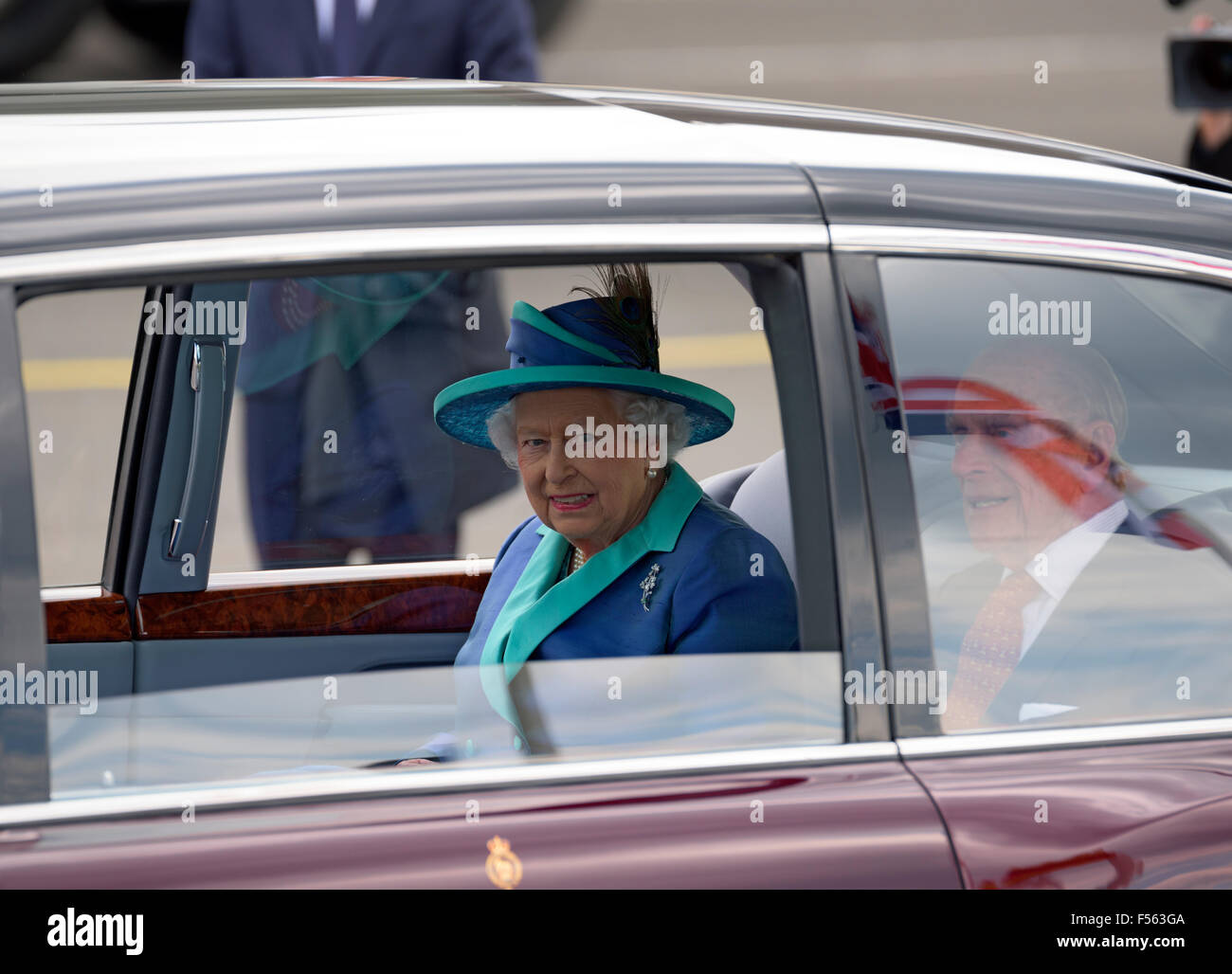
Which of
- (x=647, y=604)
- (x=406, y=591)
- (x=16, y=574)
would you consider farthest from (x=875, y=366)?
(x=406, y=591)

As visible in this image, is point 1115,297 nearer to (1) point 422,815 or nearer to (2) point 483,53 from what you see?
(1) point 422,815

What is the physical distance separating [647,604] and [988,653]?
0.49 metres

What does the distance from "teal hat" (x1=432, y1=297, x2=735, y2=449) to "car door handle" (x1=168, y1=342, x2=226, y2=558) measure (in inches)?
30.1

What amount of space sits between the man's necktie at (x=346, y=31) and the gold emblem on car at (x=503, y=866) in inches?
101

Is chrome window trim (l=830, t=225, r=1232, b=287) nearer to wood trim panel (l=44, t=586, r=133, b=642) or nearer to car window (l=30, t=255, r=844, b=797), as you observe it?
car window (l=30, t=255, r=844, b=797)

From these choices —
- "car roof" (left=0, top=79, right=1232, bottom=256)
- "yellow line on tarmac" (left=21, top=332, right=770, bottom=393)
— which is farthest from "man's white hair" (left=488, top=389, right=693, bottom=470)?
"yellow line on tarmac" (left=21, top=332, right=770, bottom=393)

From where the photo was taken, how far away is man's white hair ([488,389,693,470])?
2000 mm

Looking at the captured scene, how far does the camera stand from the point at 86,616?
2.45 meters

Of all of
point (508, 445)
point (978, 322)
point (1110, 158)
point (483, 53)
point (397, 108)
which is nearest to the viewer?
point (978, 322)

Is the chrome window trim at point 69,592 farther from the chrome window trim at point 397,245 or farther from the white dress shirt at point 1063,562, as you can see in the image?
the white dress shirt at point 1063,562

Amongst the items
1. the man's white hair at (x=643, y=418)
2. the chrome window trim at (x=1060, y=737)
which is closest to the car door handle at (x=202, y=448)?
the man's white hair at (x=643, y=418)
